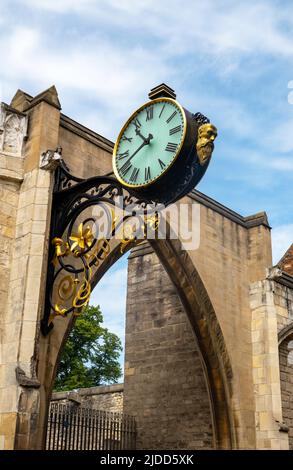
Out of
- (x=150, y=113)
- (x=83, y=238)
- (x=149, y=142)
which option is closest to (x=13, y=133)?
(x=83, y=238)

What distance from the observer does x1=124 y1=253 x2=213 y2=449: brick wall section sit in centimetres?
1384

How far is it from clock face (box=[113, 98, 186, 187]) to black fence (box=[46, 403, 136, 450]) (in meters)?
6.27

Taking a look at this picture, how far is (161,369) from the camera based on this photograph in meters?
14.8

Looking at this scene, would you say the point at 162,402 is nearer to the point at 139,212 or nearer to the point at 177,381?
the point at 177,381

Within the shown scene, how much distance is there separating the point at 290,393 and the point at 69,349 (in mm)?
14968

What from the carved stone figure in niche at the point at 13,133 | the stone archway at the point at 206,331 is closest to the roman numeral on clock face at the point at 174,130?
the carved stone figure in niche at the point at 13,133

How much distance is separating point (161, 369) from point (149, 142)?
878 centimetres

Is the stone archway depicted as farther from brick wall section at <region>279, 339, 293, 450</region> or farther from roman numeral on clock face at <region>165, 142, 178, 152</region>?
roman numeral on clock face at <region>165, 142, 178, 152</region>

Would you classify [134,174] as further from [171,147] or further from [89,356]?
A: [89,356]

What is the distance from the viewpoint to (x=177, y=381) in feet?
47.0

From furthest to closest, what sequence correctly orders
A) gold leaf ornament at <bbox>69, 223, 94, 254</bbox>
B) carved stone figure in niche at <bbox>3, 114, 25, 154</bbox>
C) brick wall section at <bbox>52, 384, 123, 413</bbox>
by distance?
brick wall section at <bbox>52, 384, 123, 413</bbox>
carved stone figure in niche at <bbox>3, 114, 25, 154</bbox>
gold leaf ornament at <bbox>69, 223, 94, 254</bbox>

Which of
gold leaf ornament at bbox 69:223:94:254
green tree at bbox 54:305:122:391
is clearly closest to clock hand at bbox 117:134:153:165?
gold leaf ornament at bbox 69:223:94:254
